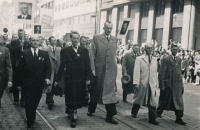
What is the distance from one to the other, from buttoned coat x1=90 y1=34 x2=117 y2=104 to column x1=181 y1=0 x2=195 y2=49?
19.9m

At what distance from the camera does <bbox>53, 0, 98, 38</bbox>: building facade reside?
41.9 m

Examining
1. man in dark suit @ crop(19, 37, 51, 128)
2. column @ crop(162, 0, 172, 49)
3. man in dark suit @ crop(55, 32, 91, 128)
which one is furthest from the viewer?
column @ crop(162, 0, 172, 49)

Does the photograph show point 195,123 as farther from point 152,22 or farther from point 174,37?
point 152,22

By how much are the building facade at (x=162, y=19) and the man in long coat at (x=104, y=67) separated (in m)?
14.1

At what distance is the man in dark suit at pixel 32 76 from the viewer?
623 cm

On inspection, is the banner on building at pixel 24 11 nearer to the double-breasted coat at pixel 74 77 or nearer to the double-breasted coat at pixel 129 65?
the double-breasted coat at pixel 129 65

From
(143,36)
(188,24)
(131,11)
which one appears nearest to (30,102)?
(188,24)

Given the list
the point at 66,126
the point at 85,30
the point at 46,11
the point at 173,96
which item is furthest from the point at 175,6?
the point at 66,126

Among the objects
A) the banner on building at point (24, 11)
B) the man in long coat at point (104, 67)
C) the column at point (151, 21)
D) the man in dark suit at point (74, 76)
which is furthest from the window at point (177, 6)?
the man in dark suit at point (74, 76)

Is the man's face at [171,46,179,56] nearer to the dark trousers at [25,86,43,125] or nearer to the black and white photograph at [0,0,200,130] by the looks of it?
the black and white photograph at [0,0,200,130]

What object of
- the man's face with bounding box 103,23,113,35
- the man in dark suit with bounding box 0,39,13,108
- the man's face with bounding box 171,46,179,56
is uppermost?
the man's face with bounding box 103,23,113,35

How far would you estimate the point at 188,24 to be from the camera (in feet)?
85.6

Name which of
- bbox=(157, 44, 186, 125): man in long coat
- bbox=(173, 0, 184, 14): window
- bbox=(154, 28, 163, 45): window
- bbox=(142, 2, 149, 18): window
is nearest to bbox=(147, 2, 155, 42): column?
bbox=(154, 28, 163, 45): window

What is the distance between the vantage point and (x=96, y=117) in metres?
7.84
